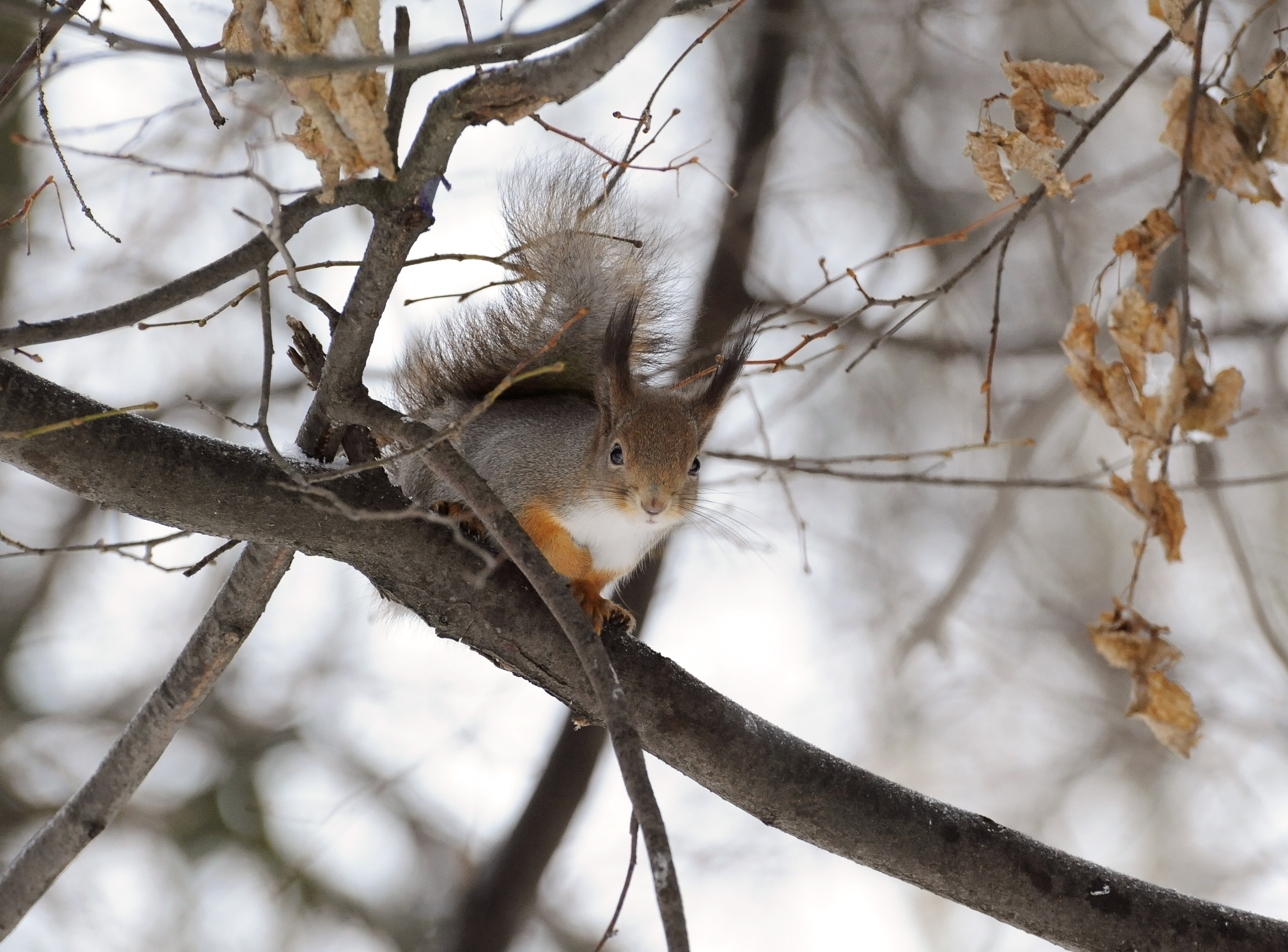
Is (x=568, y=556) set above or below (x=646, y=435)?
below

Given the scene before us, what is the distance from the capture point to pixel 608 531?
2.77 m

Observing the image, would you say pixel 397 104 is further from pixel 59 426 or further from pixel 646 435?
pixel 646 435

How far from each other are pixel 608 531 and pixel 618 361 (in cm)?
40

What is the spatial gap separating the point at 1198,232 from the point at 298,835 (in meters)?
4.38

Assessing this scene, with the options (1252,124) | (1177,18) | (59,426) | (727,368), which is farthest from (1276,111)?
(59,426)

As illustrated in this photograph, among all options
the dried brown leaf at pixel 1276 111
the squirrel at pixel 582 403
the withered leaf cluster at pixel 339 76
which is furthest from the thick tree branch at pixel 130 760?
the dried brown leaf at pixel 1276 111

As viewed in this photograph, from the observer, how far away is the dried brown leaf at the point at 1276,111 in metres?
1.69

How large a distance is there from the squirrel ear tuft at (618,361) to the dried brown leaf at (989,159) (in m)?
0.79

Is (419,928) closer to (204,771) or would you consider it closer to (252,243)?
(204,771)

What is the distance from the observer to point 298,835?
511 cm

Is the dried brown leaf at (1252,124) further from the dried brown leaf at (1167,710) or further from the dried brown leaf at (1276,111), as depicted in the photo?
the dried brown leaf at (1167,710)

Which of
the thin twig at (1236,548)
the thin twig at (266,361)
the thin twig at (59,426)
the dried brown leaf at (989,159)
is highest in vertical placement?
the thin twig at (1236,548)

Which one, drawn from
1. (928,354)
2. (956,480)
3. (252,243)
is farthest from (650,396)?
(928,354)

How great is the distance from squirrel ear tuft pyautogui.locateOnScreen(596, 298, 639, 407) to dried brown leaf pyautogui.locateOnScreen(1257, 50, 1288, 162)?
121 cm
